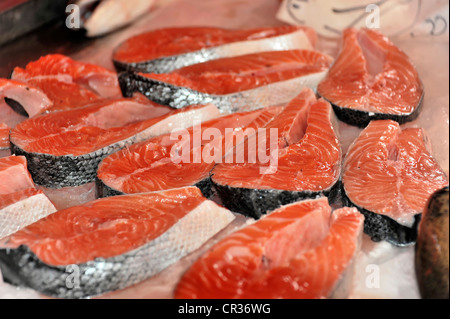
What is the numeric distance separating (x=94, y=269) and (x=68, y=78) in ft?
5.91

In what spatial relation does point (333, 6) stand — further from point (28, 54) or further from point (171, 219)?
point (171, 219)

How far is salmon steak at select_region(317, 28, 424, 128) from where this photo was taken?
11.0 feet

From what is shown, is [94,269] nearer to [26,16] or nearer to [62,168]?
[62,168]

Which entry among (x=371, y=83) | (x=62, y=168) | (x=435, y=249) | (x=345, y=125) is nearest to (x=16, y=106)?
(x=62, y=168)

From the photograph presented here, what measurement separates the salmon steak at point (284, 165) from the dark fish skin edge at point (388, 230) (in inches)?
9.1

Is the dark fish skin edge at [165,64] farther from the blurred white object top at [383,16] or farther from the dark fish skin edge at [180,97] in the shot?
the blurred white object top at [383,16]

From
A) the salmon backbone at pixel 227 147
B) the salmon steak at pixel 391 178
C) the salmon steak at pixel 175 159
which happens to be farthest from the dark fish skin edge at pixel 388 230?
the salmon steak at pixel 175 159

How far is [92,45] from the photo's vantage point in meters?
4.38

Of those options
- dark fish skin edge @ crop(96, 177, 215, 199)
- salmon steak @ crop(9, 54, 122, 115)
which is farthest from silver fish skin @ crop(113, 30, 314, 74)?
dark fish skin edge @ crop(96, 177, 215, 199)

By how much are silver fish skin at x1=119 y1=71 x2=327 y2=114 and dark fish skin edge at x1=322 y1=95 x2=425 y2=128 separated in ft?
1.02

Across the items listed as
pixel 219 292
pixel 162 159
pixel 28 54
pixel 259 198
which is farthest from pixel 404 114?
pixel 28 54

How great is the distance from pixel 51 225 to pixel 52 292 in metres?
0.34

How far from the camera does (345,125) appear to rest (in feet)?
11.2

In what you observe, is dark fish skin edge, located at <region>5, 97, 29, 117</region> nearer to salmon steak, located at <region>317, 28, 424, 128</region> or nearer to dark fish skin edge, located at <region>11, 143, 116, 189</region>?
dark fish skin edge, located at <region>11, 143, 116, 189</region>
